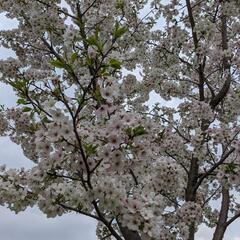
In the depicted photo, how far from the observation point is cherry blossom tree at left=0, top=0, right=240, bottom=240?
16.7ft

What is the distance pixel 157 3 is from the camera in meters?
11.8

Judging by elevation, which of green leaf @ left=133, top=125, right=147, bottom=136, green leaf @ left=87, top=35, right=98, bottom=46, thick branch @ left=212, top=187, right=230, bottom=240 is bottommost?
green leaf @ left=133, top=125, right=147, bottom=136

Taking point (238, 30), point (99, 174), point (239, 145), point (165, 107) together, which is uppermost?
point (238, 30)

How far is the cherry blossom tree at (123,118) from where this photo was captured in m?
5.09

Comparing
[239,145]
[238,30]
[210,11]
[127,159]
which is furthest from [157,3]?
[127,159]

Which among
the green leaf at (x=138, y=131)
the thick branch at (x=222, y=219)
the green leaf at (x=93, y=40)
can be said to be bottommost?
the green leaf at (x=138, y=131)

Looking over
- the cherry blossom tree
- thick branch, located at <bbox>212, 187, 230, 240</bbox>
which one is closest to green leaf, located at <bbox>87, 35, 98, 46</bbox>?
the cherry blossom tree

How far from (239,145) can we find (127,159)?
1.94m

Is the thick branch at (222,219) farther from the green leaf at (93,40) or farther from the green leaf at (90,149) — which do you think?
the green leaf at (93,40)

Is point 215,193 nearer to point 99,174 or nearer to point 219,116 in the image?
point 219,116

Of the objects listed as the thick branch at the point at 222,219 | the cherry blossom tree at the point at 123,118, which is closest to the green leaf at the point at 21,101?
the cherry blossom tree at the point at 123,118

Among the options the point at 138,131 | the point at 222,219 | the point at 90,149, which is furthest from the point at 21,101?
the point at 222,219

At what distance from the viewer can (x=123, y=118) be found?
5000mm

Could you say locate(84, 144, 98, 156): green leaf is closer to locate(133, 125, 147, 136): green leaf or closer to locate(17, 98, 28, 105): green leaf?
locate(133, 125, 147, 136): green leaf
